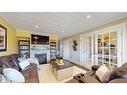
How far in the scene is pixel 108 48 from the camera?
12.3ft

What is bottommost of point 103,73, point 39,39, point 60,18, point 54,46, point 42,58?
point 42,58

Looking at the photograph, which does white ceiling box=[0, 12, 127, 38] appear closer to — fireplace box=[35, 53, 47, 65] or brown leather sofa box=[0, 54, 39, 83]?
brown leather sofa box=[0, 54, 39, 83]

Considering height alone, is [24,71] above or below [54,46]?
below

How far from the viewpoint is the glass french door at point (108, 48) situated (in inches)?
131

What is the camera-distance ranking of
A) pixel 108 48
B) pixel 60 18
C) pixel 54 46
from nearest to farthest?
1. pixel 60 18
2. pixel 108 48
3. pixel 54 46

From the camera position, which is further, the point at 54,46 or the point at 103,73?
the point at 54,46

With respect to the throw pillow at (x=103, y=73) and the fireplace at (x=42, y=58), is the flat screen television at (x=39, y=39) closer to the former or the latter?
the fireplace at (x=42, y=58)

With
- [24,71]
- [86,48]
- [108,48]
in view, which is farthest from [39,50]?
[108,48]

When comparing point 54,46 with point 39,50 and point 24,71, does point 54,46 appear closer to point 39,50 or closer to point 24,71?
point 39,50

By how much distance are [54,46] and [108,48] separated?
12.5ft

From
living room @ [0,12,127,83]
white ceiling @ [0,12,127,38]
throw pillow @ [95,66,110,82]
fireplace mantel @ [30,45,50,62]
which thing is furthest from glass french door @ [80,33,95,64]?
throw pillow @ [95,66,110,82]

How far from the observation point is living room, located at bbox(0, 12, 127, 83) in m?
2.03
